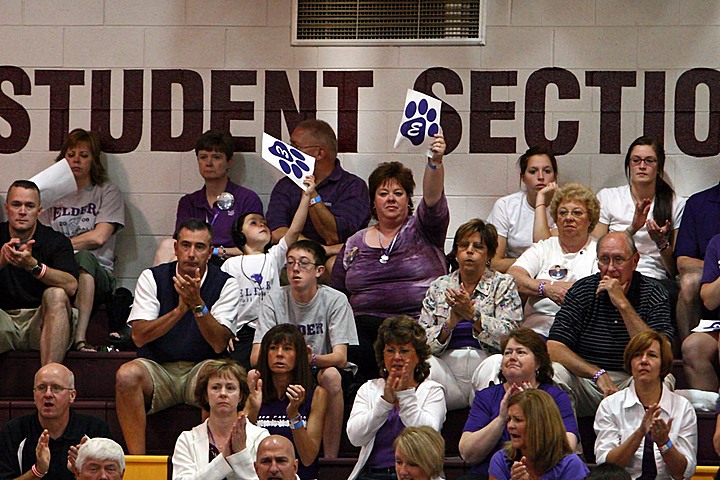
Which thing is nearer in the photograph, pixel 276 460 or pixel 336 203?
pixel 276 460

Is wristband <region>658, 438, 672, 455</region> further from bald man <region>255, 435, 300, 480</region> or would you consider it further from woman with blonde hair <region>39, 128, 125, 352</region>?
woman with blonde hair <region>39, 128, 125, 352</region>

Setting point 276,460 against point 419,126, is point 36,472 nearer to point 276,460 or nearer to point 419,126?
point 276,460

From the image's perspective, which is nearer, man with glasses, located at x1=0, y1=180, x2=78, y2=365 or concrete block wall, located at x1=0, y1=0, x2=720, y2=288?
man with glasses, located at x1=0, y1=180, x2=78, y2=365

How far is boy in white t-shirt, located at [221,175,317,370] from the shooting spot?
611cm

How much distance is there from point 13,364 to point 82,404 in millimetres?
598

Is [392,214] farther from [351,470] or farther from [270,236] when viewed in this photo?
[351,470]

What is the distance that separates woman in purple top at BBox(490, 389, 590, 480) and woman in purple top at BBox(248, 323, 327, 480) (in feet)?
3.02

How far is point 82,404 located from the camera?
229 inches

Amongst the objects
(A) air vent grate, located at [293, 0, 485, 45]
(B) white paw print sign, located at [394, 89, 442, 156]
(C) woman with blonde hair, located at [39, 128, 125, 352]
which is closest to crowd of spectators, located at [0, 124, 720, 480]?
(B) white paw print sign, located at [394, 89, 442, 156]

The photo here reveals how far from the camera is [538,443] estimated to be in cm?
461

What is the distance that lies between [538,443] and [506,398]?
309mm

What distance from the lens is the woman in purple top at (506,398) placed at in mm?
4918

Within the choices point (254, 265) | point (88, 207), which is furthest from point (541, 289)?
point (88, 207)

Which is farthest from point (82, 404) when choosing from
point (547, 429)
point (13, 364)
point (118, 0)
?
point (118, 0)
